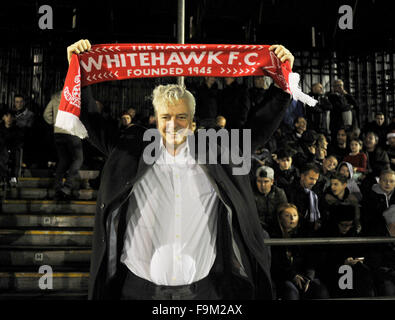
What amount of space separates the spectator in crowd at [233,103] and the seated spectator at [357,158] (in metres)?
1.77

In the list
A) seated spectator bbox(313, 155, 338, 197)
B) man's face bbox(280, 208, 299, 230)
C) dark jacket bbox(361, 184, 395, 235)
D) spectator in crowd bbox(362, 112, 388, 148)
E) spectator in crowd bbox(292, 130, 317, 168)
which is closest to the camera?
man's face bbox(280, 208, 299, 230)

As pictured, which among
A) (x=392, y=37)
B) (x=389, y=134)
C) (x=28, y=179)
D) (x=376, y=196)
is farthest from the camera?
(x=392, y=37)

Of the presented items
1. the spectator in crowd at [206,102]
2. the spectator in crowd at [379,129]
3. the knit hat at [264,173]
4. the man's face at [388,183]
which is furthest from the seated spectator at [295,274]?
the spectator in crowd at [379,129]

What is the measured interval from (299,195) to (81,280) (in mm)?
2595

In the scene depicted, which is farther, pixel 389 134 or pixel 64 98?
pixel 389 134

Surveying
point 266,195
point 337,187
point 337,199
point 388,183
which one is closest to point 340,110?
point 388,183

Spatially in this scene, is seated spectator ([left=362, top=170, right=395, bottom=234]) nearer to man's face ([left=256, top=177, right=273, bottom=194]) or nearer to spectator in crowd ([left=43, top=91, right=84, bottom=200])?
man's face ([left=256, top=177, right=273, bottom=194])

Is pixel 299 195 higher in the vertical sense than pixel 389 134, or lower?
lower

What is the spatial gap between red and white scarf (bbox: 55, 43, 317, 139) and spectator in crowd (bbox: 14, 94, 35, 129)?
4.64 m

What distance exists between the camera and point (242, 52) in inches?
109

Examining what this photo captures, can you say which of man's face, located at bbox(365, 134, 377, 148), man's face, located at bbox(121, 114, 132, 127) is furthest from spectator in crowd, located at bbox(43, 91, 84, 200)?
man's face, located at bbox(365, 134, 377, 148)

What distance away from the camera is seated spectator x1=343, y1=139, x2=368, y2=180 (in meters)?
6.39
